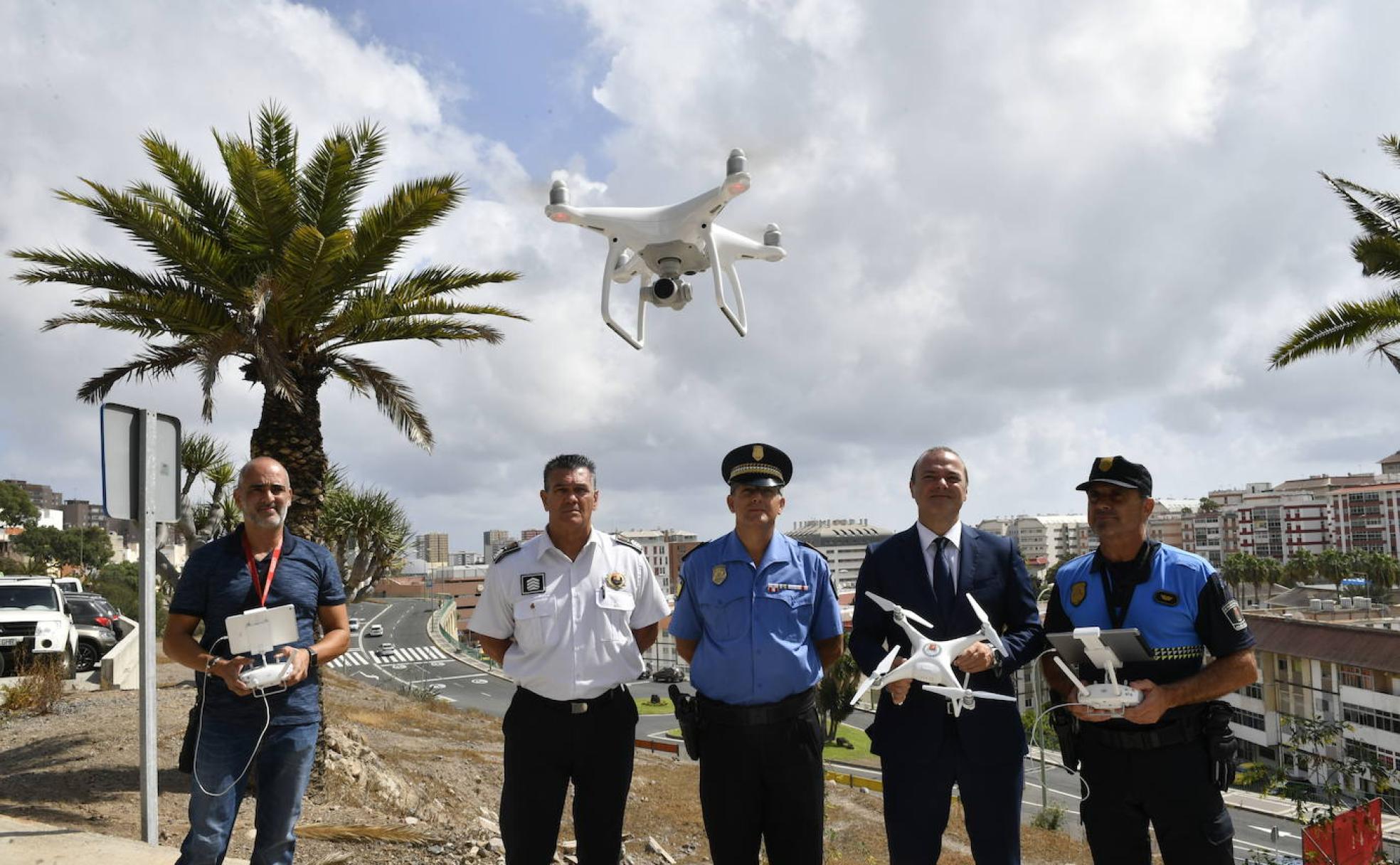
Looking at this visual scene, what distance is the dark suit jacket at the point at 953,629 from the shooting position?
12.3 feet

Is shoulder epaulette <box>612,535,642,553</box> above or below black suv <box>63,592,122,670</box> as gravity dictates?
above

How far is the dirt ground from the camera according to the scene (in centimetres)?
634

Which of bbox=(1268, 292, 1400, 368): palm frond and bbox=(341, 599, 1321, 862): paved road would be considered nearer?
bbox=(1268, 292, 1400, 368): palm frond

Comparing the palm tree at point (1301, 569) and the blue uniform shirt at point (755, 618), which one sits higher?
the blue uniform shirt at point (755, 618)

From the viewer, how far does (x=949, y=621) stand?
3.88 meters

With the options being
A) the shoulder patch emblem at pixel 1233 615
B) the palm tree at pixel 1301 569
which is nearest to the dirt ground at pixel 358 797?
the shoulder patch emblem at pixel 1233 615

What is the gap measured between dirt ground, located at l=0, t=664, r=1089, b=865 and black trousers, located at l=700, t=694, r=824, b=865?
3.13 m

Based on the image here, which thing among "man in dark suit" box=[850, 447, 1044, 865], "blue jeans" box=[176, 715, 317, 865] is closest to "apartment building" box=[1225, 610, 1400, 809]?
A: "man in dark suit" box=[850, 447, 1044, 865]

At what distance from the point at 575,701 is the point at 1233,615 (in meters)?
2.76

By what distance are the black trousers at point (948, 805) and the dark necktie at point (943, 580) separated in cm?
48

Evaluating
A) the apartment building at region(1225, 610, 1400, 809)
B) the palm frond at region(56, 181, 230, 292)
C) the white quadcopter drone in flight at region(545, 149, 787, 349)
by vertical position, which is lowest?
the apartment building at region(1225, 610, 1400, 809)

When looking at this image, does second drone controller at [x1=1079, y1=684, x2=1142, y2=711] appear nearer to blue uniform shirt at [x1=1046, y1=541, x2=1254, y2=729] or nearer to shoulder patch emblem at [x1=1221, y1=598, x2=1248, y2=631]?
blue uniform shirt at [x1=1046, y1=541, x2=1254, y2=729]

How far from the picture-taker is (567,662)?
4004 mm

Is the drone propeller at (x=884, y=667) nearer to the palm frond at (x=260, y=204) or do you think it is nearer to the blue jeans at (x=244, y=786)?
the blue jeans at (x=244, y=786)
